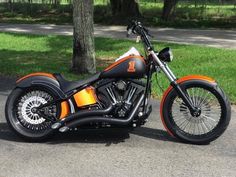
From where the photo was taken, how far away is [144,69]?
540cm

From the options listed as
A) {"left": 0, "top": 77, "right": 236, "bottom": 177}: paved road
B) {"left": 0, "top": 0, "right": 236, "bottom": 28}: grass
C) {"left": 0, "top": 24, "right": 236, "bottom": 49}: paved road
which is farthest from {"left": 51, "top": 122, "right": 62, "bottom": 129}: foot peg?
{"left": 0, "top": 0, "right": 236, "bottom": 28}: grass

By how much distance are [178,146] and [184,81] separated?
74 centimetres

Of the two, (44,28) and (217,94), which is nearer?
(217,94)

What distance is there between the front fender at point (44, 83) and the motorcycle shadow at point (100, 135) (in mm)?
551

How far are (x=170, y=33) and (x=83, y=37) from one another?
9.31 m

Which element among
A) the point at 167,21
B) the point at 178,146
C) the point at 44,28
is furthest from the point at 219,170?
the point at 167,21

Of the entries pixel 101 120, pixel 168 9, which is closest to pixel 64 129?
pixel 101 120

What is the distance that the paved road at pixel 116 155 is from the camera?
184 inches

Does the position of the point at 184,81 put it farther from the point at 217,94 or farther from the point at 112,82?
the point at 112,82

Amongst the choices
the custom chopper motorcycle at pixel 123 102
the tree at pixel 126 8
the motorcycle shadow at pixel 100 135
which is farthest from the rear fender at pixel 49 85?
the tree at pixel 126 8

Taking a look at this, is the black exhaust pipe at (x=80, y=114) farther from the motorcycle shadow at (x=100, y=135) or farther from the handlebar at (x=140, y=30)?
the handlebar at (x=140, y=30)

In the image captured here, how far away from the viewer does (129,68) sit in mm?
5348

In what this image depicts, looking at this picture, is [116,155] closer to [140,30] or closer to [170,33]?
[140,30]

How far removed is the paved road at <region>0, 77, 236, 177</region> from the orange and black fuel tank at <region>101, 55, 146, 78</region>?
80 centimetres
